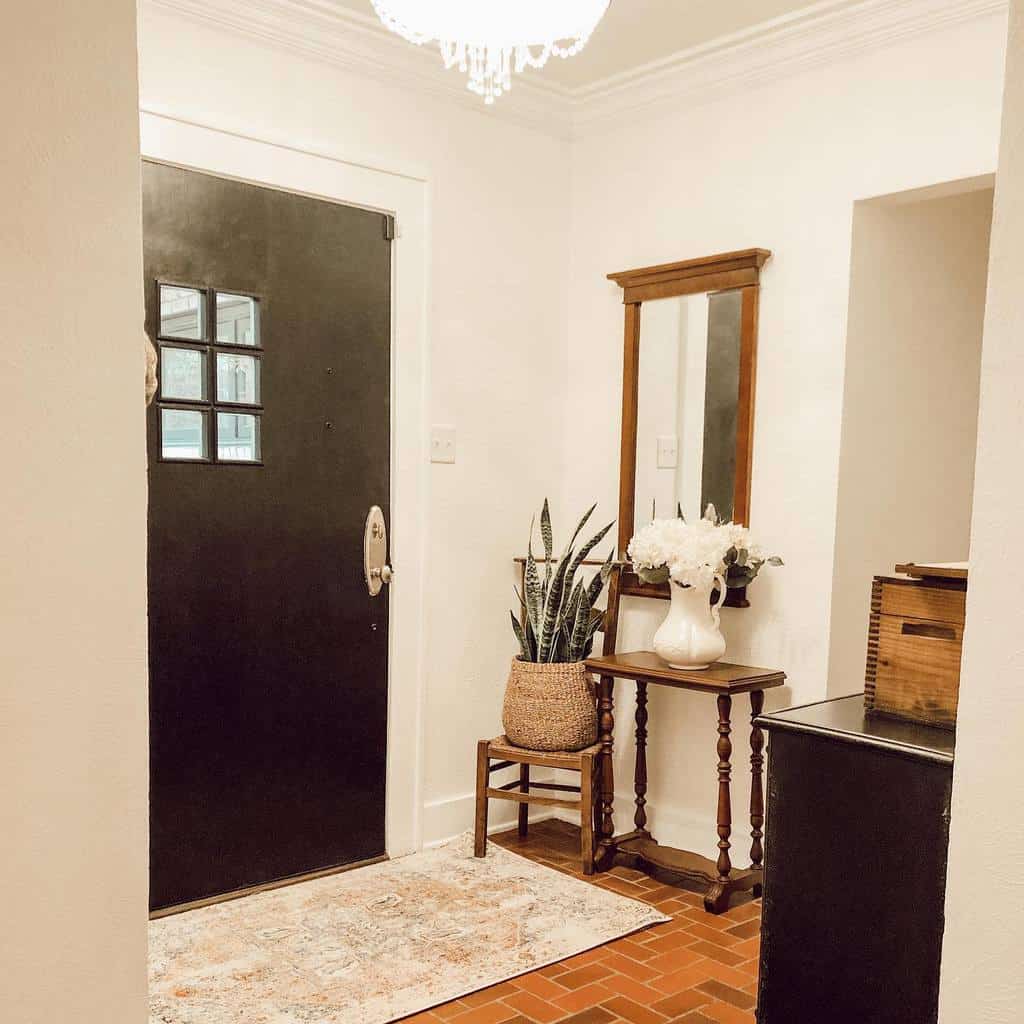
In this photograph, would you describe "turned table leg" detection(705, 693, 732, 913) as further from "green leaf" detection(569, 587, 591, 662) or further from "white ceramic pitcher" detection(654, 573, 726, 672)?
"green leaf" detection(569, 587, 591, 662)

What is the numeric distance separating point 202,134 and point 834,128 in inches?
75.8

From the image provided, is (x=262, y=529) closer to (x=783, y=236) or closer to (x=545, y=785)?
(x=545, y=785)

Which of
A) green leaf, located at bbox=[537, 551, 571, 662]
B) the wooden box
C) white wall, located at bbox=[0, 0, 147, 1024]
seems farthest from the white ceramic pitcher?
white wall, located at bbox=[0, 0, 147, 1024]

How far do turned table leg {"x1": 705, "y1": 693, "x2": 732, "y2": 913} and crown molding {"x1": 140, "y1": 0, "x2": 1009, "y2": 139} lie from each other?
80.0 inches

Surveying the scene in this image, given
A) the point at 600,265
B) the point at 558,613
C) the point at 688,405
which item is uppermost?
the point at 600,265

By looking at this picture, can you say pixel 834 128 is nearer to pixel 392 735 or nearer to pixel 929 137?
pixel 929 137

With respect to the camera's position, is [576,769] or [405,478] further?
[405,478]

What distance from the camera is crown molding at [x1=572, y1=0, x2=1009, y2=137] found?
307 centimetres

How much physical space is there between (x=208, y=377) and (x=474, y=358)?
3.41ft

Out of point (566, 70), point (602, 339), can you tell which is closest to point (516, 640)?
point (602, 339)

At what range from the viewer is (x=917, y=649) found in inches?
72.6

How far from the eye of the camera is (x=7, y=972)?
1176 millimetres

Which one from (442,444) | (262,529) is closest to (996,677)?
(262,529)

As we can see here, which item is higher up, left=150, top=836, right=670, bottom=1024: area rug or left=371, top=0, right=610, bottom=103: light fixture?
left=371, top=0, right=610, bottom=103: light fixture
